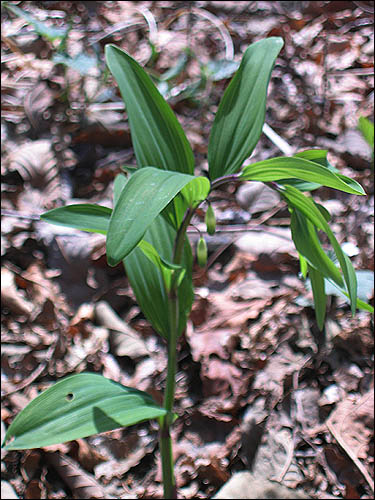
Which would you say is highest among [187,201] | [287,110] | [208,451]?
[187,201]

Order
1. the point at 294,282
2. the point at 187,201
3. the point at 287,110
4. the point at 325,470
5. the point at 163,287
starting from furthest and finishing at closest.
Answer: the point at 287,110, the point at 294,282, the point at 325,470, the point at 163,287, the point at 187,201

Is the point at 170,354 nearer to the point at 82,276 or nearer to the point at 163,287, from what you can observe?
the point at 163,287

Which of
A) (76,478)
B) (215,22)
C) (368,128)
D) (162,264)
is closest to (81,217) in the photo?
(162,264)

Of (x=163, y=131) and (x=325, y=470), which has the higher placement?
(x=163, y=131)

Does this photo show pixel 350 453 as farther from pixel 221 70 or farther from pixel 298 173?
pixel 221 70

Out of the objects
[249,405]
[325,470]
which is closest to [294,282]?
[249,405]

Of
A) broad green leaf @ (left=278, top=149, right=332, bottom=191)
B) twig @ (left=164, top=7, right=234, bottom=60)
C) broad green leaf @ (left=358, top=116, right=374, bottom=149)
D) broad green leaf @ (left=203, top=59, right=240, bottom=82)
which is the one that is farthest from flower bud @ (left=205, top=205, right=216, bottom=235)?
twig @ (left=164, top=7, right=234, bottom=60)

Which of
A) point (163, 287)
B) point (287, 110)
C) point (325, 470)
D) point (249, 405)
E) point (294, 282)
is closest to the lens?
point (163, 287)
